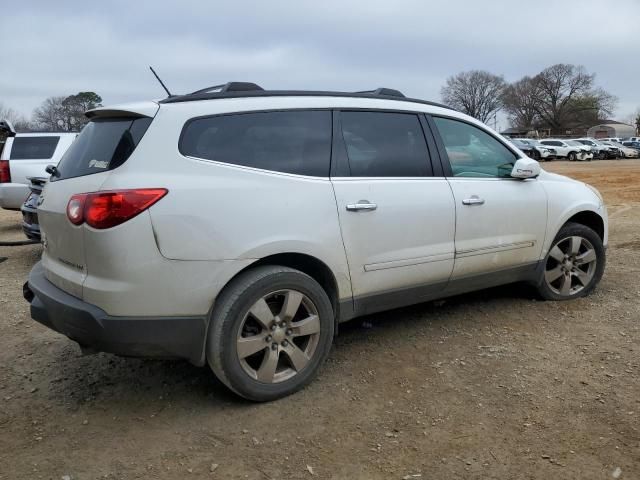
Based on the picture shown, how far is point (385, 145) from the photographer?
12.6 ft

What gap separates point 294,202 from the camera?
324cm

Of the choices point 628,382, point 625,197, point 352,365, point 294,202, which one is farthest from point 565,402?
point 625,197

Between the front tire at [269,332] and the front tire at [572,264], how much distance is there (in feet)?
7.65

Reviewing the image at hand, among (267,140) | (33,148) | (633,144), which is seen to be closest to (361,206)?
(267,140)

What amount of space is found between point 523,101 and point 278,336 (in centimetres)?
10931

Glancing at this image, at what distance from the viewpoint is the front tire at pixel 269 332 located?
3.05 metres

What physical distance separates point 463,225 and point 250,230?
1.67 meters

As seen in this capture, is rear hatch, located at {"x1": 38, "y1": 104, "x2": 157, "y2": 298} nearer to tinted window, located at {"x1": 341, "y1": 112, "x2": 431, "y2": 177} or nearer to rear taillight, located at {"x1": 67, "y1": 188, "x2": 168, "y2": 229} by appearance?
rear taillight, located at {"x1": 67, "y1": 188, "x2": 168, "y2": 229}

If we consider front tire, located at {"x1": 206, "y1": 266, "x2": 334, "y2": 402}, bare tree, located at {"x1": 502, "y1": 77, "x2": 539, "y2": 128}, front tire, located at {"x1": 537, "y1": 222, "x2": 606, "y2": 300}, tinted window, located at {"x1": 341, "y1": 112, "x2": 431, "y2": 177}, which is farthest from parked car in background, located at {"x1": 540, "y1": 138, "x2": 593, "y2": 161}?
bare tree, located at {"x1": 502, "y1": 77, "x2": 539, "y2": 128}

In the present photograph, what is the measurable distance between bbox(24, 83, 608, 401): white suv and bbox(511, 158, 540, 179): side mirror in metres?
0.23

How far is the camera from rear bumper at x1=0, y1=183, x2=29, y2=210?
8516mm

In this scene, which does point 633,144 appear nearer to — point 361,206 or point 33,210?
point 33,210

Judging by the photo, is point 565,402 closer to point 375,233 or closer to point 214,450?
point 375,233

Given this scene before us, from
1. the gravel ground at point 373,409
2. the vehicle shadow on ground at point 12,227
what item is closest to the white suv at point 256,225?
the gravel ground at point 373,409
